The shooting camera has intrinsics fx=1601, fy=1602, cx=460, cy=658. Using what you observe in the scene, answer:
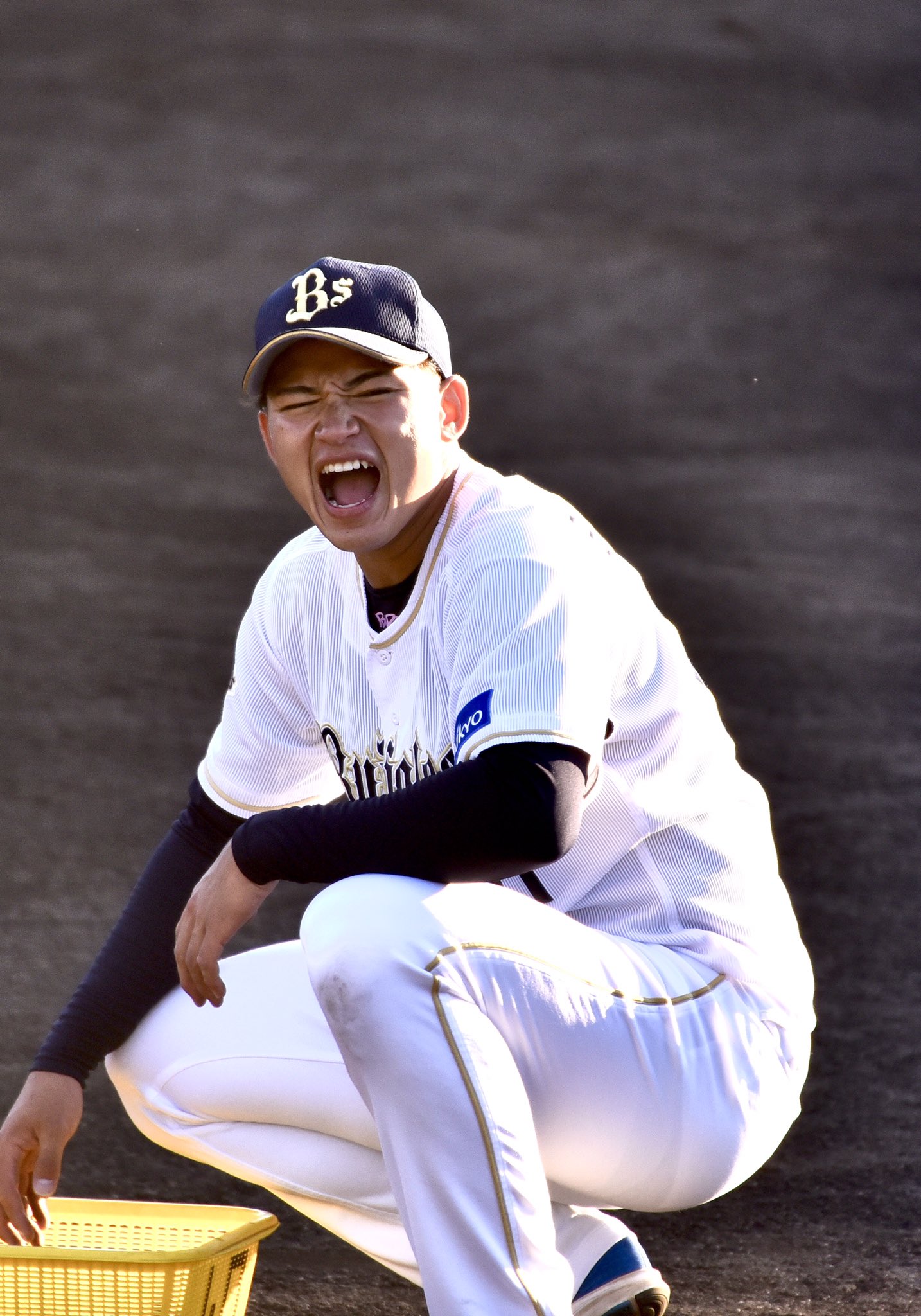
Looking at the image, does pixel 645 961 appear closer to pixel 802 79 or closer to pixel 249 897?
pixel 249 897

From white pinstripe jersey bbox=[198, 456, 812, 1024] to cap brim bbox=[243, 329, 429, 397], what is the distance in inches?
6.9

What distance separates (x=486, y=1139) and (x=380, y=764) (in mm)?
574

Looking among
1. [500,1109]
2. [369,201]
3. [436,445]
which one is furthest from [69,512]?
[500,1109]

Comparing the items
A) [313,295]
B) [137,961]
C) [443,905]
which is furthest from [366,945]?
[313,295]

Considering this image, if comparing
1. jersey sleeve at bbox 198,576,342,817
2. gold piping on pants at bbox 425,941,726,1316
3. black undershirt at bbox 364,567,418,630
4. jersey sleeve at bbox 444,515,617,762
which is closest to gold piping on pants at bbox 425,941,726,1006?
gold piping on pants at bbox 425,941,726,1316

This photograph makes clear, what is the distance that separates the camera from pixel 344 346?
6.07ft

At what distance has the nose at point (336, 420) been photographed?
186 cm

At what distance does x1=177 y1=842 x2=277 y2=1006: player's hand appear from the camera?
1.73m

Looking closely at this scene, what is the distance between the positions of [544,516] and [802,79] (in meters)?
8.96

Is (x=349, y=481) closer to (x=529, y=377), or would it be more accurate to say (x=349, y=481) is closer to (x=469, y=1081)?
(x=469, y=1081)

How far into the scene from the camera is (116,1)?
1005 cm

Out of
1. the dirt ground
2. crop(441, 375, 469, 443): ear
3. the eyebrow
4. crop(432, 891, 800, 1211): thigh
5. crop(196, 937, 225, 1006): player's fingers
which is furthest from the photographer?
the dirt ground

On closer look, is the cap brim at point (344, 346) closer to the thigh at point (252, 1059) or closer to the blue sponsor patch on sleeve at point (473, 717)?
the blue sponsor patch on sleeve at point (473, 717)

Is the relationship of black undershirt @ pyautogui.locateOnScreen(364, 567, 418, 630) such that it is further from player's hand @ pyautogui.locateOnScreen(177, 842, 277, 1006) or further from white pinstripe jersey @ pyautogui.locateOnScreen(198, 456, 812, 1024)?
player's hand @ pyautogui.locateOnScreen(177, 842, 277, 1006)
